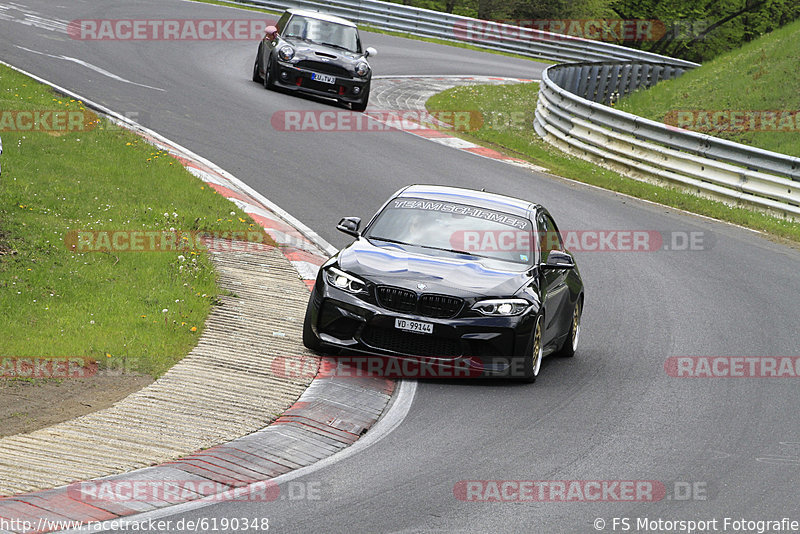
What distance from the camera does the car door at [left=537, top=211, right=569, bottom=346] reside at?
10.1 meters

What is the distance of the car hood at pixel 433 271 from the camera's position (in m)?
9.41

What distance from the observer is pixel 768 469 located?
7820 millimetres

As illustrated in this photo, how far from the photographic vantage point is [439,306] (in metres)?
9.32

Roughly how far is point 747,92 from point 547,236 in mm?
15310

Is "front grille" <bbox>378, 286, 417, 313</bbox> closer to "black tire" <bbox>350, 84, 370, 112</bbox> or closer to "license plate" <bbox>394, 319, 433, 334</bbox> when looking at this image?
"license plate" <bbox>394, 319, 433, 334</bbox>

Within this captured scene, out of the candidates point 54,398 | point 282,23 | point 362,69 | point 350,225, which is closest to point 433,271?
point 350,225

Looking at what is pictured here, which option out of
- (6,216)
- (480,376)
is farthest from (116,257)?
(480,376)

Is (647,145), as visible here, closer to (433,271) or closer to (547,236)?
(547,236)

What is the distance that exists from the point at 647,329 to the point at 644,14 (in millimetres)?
46610

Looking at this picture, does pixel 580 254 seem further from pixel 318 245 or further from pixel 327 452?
Answer: pixel 327 452

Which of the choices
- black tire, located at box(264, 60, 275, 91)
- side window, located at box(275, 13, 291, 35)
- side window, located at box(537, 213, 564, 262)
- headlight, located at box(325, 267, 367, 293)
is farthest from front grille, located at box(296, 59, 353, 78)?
headlight, located at box(325, 267, 367, 293)

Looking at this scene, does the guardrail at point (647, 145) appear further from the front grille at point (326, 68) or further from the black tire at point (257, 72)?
the black tire at point (257, 72)

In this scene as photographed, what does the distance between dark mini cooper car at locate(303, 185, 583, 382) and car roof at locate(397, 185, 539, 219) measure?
263mm

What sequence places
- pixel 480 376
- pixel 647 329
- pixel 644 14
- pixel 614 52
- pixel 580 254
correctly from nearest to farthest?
pixel 480 376, pixel 647 329, pixel 580 254, pixel 614 52, pixel 644 14
